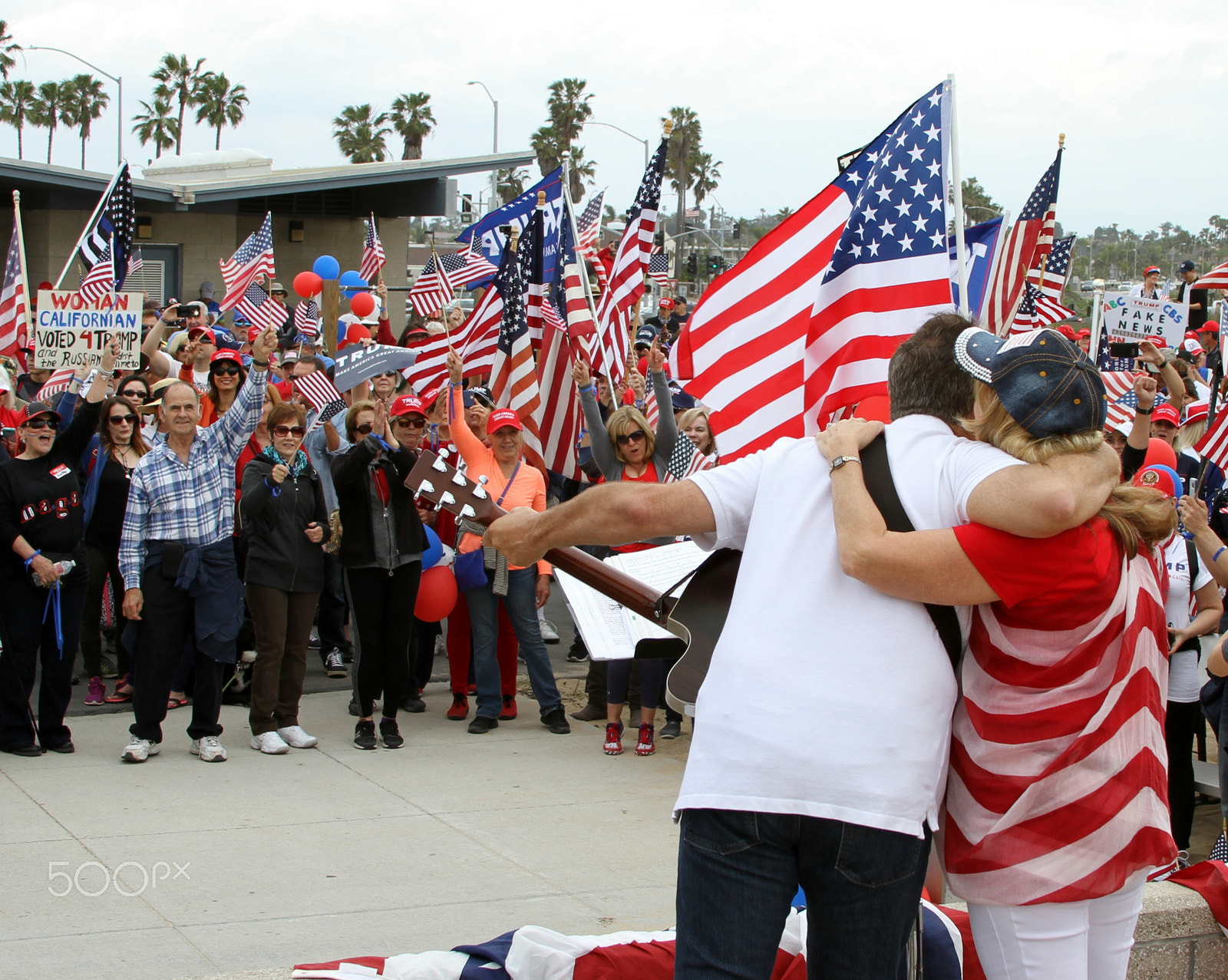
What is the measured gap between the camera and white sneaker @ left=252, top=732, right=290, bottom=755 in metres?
7.49

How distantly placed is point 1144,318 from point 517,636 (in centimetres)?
698

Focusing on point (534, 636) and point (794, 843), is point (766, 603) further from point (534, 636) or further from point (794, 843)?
point (534, 636)

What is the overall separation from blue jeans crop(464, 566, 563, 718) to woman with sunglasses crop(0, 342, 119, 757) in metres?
2.37

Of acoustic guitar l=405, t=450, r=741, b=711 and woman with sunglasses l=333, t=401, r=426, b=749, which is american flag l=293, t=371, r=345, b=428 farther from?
acoustic guitar l=405, t=450, r=741, b=711

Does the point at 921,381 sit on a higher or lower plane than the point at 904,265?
lower

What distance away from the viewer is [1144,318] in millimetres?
11930

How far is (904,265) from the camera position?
194 inches

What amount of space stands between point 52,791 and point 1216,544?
5.66m

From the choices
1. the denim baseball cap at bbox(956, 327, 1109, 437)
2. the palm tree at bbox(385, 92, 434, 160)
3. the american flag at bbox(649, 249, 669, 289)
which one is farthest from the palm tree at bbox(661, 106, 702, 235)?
the denim baseball cap at bbox(956, 327, 1109, 437)

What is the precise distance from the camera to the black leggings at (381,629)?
788 cm

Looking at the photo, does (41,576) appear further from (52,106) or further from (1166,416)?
(52,106)

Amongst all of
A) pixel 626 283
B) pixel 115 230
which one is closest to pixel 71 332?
pixel 115 230

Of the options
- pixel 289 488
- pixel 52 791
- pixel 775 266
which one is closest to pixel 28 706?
pixel 52 791

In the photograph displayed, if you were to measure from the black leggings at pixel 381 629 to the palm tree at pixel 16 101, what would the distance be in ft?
255
